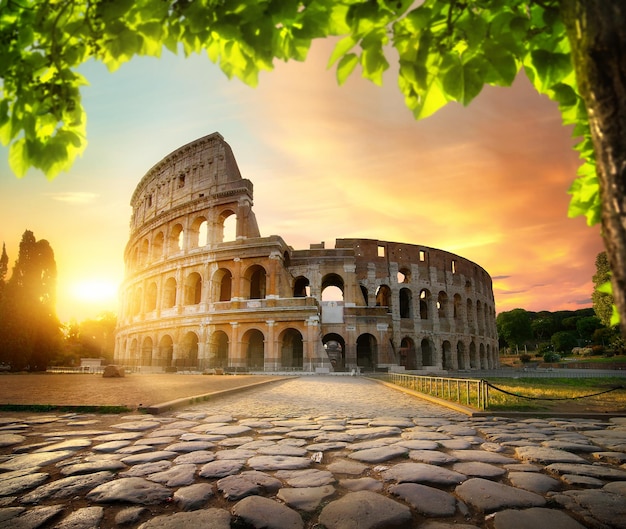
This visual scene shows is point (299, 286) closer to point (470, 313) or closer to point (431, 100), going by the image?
point (470, 313)

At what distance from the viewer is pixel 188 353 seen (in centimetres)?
2614

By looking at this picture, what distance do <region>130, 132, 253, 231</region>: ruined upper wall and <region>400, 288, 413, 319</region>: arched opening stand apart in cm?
1583

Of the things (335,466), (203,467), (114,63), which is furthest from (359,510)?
(114,63)

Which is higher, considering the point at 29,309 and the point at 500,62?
the point at 29,309

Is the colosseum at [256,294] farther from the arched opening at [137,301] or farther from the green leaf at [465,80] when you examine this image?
the green leaf at [465,80]

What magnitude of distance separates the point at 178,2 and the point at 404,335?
30234 mm

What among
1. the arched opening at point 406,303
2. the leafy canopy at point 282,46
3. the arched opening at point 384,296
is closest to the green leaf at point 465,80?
the leafy canopy at point 282,46

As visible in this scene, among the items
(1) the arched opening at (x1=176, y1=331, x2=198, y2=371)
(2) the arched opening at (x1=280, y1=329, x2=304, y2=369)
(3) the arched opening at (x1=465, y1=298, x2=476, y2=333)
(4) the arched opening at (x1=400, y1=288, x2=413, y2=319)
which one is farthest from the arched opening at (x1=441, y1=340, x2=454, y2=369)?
(1) the arched opening at (x1=176, y1=331, x2=198, y2=371)

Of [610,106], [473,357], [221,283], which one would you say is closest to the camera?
[610,106]

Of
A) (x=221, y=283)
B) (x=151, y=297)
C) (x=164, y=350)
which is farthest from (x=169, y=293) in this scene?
(x=164, y=350)

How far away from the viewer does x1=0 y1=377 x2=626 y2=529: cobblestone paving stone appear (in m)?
1.93

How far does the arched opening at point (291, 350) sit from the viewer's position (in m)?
26.2

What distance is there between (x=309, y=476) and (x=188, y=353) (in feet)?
83.9

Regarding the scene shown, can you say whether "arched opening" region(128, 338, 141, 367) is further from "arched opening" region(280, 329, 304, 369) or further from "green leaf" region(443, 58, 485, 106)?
"green leaf" region(443, 58, 485, 106)
